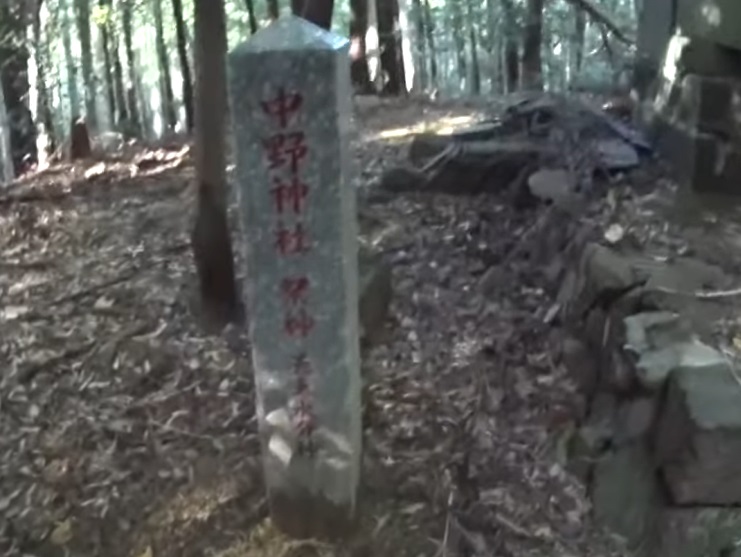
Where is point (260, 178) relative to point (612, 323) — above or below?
above

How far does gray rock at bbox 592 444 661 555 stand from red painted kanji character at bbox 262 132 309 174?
1998mm

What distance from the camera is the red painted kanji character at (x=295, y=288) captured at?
Result: 3.48 metres

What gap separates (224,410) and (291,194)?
1543 millimetres

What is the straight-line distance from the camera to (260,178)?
3.41m

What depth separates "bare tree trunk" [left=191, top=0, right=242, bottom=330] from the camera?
4.70 meters

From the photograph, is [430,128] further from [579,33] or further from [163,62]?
Result: [579,33]

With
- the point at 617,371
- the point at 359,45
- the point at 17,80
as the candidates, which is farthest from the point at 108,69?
the point at 617,371

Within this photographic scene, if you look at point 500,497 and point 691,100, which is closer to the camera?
point 500,497

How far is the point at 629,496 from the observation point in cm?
439

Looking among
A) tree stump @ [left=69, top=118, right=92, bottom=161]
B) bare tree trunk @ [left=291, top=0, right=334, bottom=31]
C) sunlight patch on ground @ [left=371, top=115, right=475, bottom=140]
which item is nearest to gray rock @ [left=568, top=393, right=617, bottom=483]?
bare tree trunk @ [left=291, top=0, right=334, bottom=31]

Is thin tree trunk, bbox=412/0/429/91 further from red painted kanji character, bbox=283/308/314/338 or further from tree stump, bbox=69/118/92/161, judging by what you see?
red painted kanji character, bbox=283/308/314/338

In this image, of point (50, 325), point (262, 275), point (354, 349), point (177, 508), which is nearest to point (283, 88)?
point (262, 275)

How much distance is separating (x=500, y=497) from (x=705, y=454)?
83 centimetres

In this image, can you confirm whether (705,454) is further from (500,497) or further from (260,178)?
(260,178)
